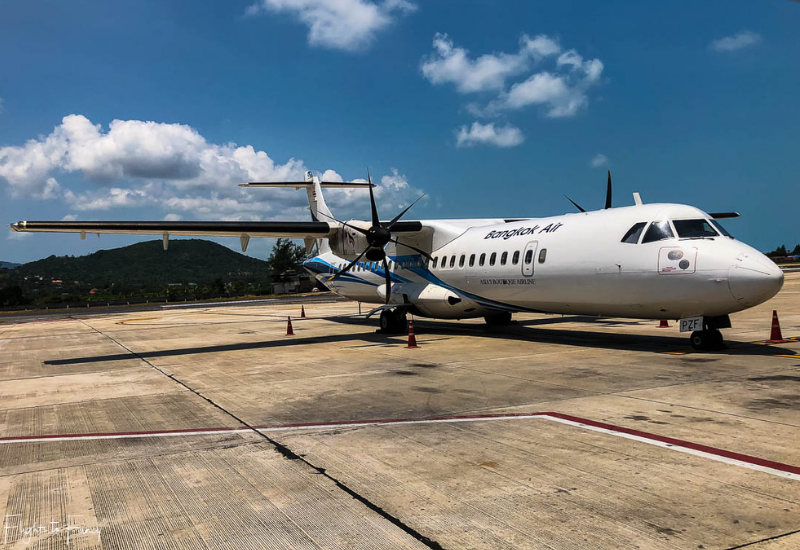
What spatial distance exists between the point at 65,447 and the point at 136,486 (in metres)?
2.05

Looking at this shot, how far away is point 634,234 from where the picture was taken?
12.0 m

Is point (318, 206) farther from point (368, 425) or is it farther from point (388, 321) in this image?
point (368, 425)

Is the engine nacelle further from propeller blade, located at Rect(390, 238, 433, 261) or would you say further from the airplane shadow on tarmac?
the airplane shadow on tarmac

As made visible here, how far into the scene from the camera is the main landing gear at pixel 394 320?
18672 mm

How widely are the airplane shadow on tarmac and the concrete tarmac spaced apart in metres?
0.53

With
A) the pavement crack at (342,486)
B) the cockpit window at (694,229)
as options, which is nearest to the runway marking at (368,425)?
the pavement crack at (342,486)

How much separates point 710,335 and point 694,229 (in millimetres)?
2139

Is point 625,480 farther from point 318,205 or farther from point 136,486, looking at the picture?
point 318,205

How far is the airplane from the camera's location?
10.8 metres

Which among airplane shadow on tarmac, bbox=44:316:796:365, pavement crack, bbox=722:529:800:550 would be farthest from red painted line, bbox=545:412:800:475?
airplane shadow on tarmac, bbox=44:316:796:365

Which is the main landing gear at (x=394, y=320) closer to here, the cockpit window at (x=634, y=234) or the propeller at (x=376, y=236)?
the propeller at (x=376, y=236)

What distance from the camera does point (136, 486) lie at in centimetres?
509

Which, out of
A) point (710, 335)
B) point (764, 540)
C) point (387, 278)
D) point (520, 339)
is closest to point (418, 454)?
point (764, 540)

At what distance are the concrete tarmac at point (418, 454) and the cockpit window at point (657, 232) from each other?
90.3 inches
